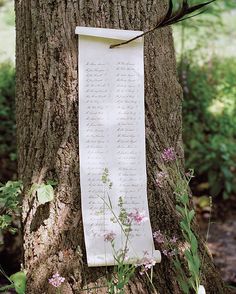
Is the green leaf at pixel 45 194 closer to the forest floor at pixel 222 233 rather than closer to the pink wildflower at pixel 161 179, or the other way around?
the pink wildflower at pixel 161 179

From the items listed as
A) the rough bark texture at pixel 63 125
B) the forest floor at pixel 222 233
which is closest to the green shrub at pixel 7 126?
the forest floor at pixel 222 233

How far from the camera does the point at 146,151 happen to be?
251 cm

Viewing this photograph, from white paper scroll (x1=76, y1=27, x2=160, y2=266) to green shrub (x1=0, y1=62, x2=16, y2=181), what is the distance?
2.65 meters

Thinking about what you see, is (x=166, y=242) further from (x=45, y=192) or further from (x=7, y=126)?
(x=7, y=126)

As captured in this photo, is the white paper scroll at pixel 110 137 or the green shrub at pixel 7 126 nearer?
the white paper scroll at pixel 110 137

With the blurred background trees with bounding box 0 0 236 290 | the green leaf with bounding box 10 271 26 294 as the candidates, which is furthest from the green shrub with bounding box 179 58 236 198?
the green leaf with bounding box 10 271 26 294

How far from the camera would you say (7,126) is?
210 inches

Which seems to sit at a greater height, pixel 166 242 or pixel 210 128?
pixel 210 128

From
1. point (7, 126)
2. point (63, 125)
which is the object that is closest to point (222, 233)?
point (7, 126)

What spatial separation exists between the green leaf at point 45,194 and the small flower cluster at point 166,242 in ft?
1.39

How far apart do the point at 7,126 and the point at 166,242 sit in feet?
10.5

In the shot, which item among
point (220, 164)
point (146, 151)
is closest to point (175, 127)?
point (146, 151)

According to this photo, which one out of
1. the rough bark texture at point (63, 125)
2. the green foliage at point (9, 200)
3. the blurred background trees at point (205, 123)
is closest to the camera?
the rough bark texture at point (63, 125)

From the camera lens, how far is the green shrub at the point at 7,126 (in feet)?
17.0
